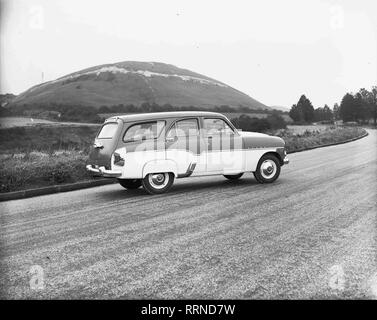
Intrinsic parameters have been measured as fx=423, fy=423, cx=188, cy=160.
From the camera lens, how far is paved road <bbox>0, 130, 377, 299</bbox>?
3.66 m

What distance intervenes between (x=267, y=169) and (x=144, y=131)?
10.5ft

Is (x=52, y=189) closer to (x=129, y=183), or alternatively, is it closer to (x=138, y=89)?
(x=129, y=183)

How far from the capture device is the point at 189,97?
13762cm

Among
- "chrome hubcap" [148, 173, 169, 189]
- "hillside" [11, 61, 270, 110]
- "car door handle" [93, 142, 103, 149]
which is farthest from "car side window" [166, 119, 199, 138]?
"hillside" [11, 61, 270, 110]

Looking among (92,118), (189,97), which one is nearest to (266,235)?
(92,118)

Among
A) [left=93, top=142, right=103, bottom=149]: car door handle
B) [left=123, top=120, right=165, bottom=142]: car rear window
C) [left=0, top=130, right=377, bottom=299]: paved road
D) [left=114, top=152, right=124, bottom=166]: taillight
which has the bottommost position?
[left=0, top=130, right=377, bottom=299]: paved road

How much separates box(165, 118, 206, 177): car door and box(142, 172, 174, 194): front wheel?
28 cm

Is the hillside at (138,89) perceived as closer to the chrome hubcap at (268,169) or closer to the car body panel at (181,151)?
the chrome hubcap at (268,169)

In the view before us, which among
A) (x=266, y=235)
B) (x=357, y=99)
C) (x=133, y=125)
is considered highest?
(x=357, y=99)

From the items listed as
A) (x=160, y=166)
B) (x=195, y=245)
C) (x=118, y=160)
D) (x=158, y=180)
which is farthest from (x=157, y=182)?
(x=195, y=245)

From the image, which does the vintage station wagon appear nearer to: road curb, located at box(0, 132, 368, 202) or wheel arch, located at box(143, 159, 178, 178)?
wheel arch, located at box(143, 159, 178, 178)

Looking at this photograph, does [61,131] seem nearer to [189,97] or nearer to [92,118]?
[92,118]

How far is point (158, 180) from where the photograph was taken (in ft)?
29.9

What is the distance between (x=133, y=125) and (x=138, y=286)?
5.75m
